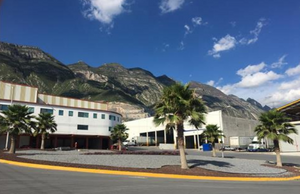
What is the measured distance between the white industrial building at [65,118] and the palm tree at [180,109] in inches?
1582

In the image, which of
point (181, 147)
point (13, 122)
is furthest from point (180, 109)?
point (13, 122)

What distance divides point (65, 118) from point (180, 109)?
44.1 metres

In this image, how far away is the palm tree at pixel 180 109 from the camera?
17938 mm

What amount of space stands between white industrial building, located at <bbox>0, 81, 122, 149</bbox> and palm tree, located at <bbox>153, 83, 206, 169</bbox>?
1582 inches

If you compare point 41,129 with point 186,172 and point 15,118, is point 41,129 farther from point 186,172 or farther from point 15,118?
point 186,172

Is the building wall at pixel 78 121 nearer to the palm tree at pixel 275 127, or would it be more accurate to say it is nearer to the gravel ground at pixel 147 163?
the gravel ground at pixel 147 163

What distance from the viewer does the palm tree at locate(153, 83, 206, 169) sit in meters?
17.9

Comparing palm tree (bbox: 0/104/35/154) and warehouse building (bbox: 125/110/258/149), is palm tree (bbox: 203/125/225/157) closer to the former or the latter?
palm tree (bbox: 0/104/35/154)

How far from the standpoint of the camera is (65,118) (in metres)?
56.2

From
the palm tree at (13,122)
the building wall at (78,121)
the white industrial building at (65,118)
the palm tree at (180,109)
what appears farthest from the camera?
the building wall at (78,121)

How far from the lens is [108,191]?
30.7 feet

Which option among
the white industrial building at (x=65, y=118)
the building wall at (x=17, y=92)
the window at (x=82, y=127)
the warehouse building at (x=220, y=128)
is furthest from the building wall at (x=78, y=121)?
the warehouse building at (x=220, y=128)

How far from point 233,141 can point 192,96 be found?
5980cm

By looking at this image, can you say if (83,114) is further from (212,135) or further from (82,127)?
(212,135)
